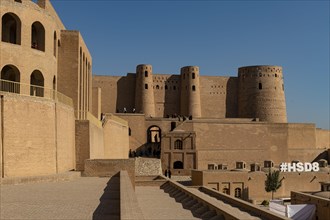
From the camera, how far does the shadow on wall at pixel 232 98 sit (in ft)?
139

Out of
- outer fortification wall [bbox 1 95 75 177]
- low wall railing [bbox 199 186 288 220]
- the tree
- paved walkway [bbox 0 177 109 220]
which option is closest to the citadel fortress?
outer fortification wall [bbox 1 95 75 177]

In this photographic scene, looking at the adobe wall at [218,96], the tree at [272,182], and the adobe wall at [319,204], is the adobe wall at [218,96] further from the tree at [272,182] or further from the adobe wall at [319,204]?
the adobe wall at [319,204]

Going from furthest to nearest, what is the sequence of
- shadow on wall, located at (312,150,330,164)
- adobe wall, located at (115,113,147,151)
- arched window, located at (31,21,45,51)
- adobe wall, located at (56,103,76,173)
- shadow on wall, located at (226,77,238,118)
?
shadow on wall, located at (226,77,238,118) < shadow on wall, located at (312,150,330,164) < adobe wall, located at (115,113,147,151) < arched window, located at (31,21,45,51) < adobe wall, located at (56,103,76,173)

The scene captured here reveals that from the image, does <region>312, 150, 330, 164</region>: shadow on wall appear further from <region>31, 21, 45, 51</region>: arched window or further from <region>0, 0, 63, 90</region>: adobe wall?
<region>31, 21, 45, 51</region>: arched window

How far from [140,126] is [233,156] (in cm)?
748

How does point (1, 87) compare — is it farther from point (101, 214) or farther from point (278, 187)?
point (278, 187)

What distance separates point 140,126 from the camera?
3372cm

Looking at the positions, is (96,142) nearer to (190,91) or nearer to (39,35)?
(39,35)

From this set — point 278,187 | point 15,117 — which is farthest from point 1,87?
point 278,187

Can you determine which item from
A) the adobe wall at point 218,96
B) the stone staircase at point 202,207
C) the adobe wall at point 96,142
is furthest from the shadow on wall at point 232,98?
the stone staircase at point 202,207

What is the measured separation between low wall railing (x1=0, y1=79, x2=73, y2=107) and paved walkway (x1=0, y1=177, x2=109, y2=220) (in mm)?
3658

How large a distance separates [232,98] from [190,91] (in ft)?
16.6

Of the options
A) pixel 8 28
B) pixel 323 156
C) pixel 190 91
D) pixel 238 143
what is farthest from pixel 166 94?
pixel 8 28

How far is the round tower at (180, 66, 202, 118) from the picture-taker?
131ft
